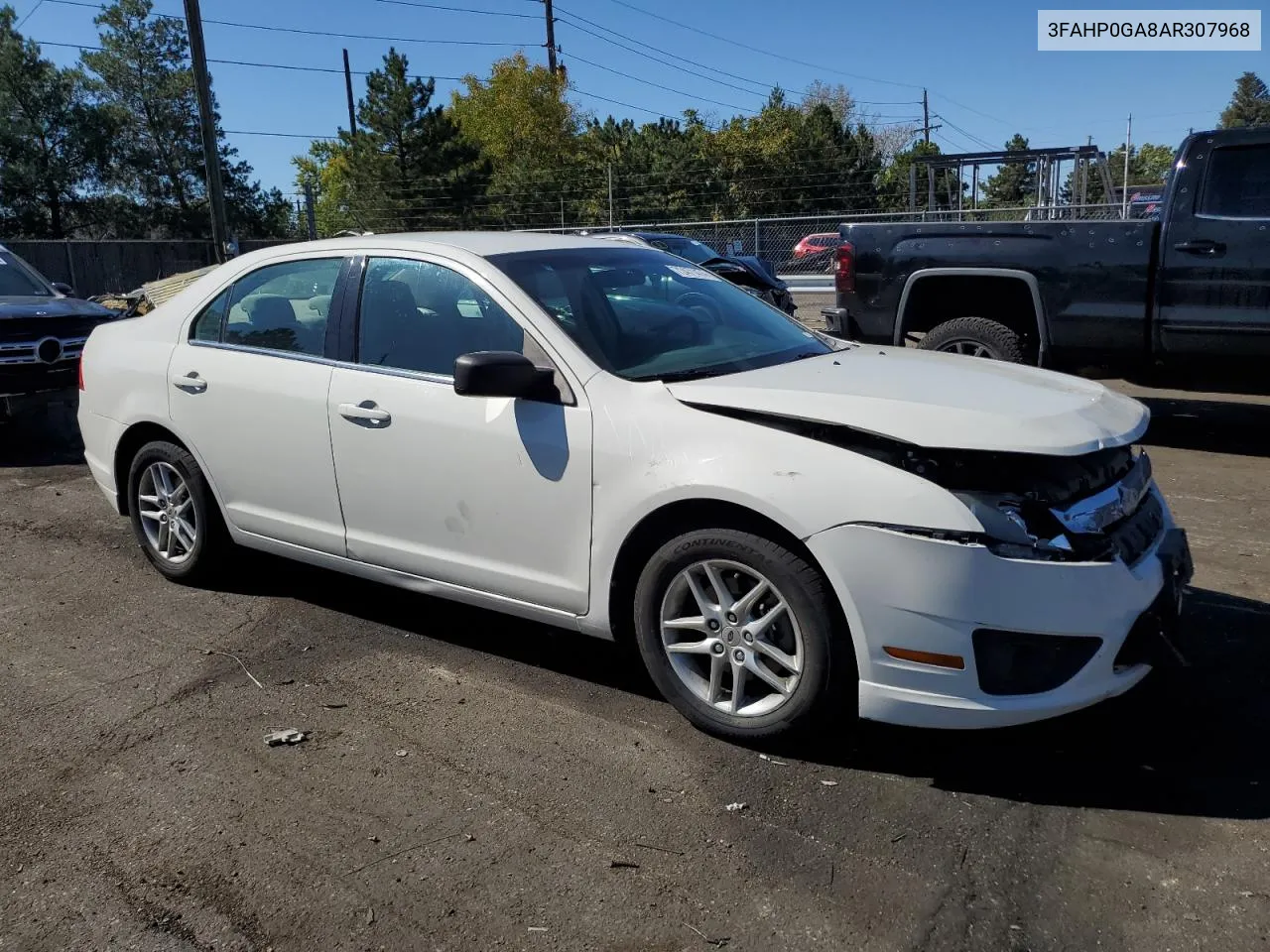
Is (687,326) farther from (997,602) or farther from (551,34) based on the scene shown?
(551,34)

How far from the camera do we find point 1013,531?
295 centimetres

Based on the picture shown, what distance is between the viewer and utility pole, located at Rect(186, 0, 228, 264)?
1866cm

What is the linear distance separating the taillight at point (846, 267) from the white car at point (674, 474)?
4027 millimetres

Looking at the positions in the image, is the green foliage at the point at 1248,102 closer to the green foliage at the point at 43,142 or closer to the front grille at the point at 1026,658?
the green foliage at the point at 43,142

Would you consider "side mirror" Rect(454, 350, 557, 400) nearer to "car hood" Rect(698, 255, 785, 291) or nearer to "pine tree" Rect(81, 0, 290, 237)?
"car hood" Rect(698, 255, 785, 291)

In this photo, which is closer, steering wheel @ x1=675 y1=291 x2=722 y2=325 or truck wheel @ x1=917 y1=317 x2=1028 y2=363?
steering wheel @ x1=675 y1=291 x2=722 y2=325

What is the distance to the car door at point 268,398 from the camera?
438cm

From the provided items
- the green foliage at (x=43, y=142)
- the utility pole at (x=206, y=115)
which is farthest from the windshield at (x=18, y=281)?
the green foliage at (x=43, y=142)

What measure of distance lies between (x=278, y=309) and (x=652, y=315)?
1.71 metres

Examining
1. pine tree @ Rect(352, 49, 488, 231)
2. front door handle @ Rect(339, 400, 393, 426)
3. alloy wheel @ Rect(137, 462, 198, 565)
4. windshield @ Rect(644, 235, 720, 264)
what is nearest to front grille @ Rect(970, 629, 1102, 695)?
front door handle @ Rect(339, 400, 393, 426)

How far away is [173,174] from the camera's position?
2142 inches

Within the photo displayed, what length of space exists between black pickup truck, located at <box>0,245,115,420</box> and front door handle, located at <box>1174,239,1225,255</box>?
853 centimetres

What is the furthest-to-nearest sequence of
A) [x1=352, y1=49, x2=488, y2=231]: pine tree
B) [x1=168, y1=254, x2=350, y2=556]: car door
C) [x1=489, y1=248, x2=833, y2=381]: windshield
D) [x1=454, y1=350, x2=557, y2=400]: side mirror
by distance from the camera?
[x1=352, y1=49, x2=488, y2=231]: pine tree
[x1=168, y1=254, x2=350, y2=556]: car door
[x1=489, y1=248, x2=833, y2=381]: windshield
[x1=454, y1=350, x2=557, y2=400]: side mirror

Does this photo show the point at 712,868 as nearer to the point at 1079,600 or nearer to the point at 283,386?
the point at 1079,600
